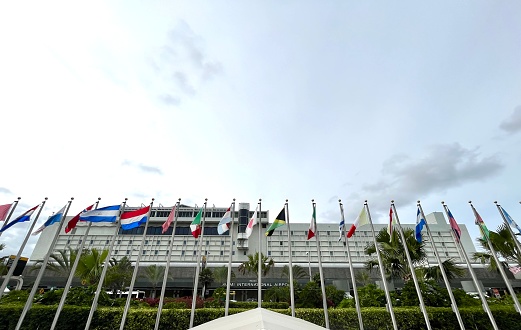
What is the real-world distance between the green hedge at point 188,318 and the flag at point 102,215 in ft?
17.0

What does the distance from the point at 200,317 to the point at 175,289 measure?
38071 millimetres

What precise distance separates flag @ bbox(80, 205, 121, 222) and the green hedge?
5.18m

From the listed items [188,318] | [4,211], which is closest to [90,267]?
[4,211]

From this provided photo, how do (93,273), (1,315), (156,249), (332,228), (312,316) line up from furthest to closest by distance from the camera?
(332,228)
(156,249)
(93,273)
(312,316)
(1,315)

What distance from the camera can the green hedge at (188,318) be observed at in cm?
1441

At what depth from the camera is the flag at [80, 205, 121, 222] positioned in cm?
1438

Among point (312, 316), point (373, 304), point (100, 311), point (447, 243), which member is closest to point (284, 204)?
point (312, 316)

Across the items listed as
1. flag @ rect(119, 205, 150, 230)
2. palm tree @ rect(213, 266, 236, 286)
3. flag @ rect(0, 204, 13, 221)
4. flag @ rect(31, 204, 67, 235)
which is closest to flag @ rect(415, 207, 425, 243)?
flag @ rect(119, 205, 150, 230)

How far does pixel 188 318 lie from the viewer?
1505 centimetres

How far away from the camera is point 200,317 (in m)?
15.3

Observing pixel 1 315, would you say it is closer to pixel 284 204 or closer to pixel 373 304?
pixel 284 204

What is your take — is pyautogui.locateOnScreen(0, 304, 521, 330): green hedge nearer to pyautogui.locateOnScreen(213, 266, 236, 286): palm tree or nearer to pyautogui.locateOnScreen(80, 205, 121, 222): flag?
pyautogui.locateOnScreen(80, 205, 121, 222): flag

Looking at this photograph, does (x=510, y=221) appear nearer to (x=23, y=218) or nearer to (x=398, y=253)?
(x=398, y=253)

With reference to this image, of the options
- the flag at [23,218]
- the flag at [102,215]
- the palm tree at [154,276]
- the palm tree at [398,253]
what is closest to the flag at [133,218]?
the flag at [102,215]
